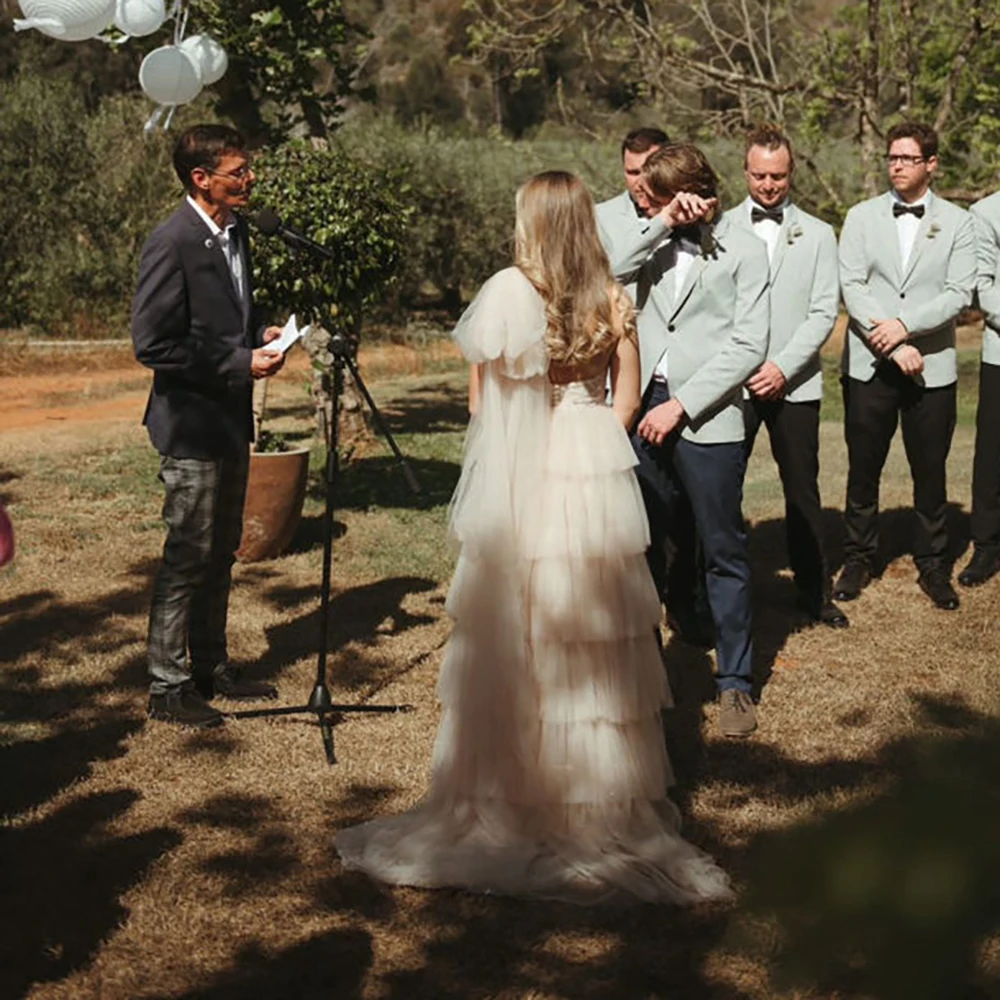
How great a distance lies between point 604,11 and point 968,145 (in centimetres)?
562

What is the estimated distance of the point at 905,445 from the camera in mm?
7582

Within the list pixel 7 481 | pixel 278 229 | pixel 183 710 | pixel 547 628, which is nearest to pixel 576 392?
pixel 547 628

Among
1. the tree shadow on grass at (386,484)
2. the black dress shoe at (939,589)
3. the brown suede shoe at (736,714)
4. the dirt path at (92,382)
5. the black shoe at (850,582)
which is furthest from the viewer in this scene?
the dirt path at (92,382)

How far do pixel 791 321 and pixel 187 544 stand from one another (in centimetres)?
312

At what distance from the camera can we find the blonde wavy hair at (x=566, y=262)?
4.19 meters

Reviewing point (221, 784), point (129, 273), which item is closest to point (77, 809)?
point (221, 784)

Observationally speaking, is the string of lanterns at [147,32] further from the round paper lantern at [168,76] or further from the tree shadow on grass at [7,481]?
the tree shadow on grass at [7,481]

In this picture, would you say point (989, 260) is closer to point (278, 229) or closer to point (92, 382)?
point (278, 229)

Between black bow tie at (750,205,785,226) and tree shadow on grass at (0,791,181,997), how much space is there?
3983 mm

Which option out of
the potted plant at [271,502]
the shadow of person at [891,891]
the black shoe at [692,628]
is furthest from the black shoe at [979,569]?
the shadow of person at [891,891]

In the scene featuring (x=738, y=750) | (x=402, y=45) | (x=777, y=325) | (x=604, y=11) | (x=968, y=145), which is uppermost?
(x=402, y=45)

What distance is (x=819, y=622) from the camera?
7.32 m

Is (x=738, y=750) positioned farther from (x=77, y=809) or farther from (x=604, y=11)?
(x=604, y=11)

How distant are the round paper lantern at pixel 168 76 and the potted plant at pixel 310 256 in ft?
3.38
